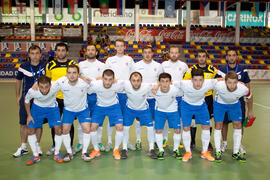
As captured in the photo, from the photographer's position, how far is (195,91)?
455cm

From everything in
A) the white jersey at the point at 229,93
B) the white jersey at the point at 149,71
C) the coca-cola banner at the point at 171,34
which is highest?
the coca-cola banner at the point at 171,34

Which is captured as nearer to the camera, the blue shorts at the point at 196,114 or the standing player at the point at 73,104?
the standing player at the point at 73,104

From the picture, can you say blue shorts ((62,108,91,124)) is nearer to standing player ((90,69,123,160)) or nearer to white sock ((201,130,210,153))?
standing player ((90,69,123,160))

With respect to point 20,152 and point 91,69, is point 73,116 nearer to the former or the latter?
point 91,69

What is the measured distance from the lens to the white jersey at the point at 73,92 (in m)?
4.51

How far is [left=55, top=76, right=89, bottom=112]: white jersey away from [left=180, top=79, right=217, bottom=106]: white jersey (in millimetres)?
1860

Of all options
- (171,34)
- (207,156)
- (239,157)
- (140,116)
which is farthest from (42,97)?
(171,34)

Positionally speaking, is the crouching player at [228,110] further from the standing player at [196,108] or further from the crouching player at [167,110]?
the crouching player at [167,110]

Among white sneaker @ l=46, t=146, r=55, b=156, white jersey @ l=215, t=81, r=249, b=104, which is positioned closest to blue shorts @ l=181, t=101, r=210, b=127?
white jersey @ l=215, t=81, r=249, b=104

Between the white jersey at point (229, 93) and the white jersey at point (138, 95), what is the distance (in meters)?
1.31

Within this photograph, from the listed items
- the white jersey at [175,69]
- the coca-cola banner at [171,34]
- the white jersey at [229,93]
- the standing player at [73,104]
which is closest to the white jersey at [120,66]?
the white jersey at [175,69]

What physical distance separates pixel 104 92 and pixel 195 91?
1.70 meters

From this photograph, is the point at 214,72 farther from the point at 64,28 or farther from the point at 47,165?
the point at 64,28

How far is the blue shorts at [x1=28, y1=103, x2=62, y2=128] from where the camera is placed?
4480 millimetres
